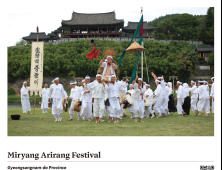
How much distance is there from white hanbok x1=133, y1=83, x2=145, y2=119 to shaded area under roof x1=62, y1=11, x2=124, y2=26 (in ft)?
143

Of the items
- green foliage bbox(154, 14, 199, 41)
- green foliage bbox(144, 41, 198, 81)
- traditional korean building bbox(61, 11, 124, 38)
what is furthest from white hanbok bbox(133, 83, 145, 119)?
green foliage bbox(154, 14, 199, 41)

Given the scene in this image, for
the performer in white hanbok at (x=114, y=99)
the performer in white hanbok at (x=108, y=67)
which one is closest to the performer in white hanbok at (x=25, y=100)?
the performer in white hanbok at (x=108, y=67)

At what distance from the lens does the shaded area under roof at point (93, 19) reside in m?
51.9

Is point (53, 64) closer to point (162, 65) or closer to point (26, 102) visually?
point (162, 65)

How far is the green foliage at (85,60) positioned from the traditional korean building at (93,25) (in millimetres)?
5310

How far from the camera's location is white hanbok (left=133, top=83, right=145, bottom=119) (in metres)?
8.88

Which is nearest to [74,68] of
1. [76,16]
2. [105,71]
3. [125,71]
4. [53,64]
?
[53,64]

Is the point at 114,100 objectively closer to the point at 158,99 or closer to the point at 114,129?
the point at 114,129

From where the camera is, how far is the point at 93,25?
Result: 52.3 m

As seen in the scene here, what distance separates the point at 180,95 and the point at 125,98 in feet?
8.48

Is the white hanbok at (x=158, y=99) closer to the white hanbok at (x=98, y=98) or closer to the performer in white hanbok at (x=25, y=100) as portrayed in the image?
the white hanbok at (x=98, y=98)

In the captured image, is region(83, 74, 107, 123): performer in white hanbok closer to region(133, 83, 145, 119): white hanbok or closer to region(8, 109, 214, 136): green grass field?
region(8, 109, 214, 136): green grass field

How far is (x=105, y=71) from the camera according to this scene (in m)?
9.73

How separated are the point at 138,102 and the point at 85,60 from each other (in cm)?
3294
